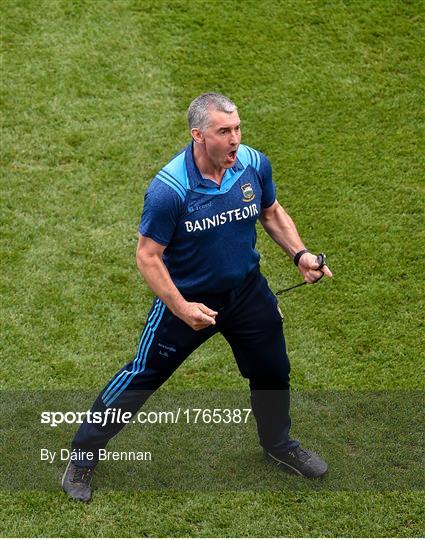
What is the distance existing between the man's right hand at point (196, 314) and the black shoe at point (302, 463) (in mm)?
1287

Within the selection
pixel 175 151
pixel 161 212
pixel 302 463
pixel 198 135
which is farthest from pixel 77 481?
pixel 175 151

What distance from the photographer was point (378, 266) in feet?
28.7

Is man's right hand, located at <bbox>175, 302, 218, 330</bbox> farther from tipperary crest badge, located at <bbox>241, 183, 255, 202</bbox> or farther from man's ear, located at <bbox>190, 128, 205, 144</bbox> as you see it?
man's ear, located at <bbox>190, 128, 205, 144</bbox>

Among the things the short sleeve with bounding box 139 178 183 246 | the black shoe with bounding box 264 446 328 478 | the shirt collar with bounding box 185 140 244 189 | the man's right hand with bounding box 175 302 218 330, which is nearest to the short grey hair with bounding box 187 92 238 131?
the shirt collar with bounding box 185 140 244 189

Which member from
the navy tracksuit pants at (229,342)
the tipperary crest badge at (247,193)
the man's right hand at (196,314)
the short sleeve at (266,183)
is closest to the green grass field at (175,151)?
the navy tracksuit pants at (229,342)

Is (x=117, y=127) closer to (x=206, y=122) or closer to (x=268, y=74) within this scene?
(x=268, y=74)

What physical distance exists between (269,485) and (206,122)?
2296 mm

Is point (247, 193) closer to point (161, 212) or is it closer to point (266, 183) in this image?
point (266, 183)

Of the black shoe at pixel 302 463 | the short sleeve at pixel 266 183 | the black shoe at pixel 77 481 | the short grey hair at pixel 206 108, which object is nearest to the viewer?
the short grey hair at pixel 206 108

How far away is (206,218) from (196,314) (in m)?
0.51

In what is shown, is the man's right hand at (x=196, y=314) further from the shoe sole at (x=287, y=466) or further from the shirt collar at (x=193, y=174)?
the shoe sole at (x=287, y=466)

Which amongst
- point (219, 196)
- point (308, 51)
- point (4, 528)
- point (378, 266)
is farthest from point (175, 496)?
point (308, 51)

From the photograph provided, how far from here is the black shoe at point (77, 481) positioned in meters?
7.00

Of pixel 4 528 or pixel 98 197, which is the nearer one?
pixel 4 528
